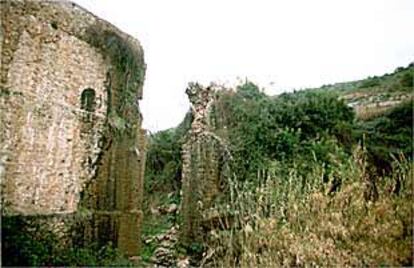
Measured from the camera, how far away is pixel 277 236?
6.12 m

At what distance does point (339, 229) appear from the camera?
5.68 metres

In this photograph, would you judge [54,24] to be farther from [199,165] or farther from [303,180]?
[199,165]

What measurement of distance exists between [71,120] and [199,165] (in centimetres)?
402

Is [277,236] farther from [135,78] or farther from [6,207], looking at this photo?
[135,78]

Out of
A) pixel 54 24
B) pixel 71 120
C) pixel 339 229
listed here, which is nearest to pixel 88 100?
pixel 71 120

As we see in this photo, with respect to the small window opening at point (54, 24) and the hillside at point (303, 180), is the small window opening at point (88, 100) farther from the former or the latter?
the hillside at point (303, 180)

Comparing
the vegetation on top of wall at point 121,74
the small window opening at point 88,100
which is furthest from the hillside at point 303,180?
the small window opening at point 88,100

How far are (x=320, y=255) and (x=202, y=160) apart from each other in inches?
332

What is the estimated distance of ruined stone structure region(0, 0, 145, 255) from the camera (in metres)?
9.28

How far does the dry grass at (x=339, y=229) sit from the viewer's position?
216 inches

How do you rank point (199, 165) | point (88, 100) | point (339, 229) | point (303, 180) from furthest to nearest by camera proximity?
point (199, 165), point (88, 100), point (303, 180), point (339, 229)

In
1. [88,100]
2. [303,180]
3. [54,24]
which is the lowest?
[303,180]

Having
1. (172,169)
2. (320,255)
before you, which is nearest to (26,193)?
(320,255)

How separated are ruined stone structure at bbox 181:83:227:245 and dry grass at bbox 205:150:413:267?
6.63 meters
